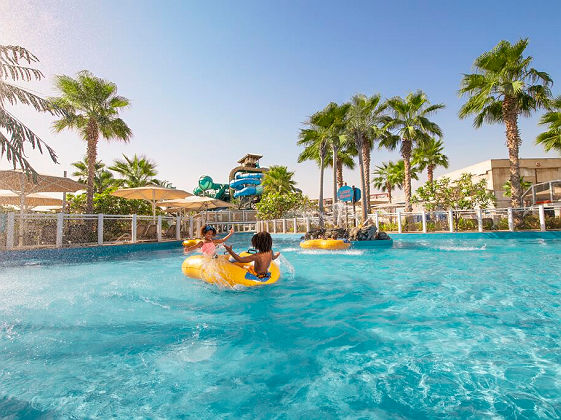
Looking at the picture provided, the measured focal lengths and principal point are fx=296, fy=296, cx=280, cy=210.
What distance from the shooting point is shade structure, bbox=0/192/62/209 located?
50.2 ft

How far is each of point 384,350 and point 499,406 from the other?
3.89ft

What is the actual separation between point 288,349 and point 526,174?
106ft

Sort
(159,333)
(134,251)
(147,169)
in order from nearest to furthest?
(159,333) < (134,251) < (147,169)

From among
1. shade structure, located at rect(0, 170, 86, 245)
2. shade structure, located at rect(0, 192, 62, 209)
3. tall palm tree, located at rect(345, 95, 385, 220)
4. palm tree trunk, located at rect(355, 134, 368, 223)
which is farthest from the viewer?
tall palm tree, located at rect(345, 95, 385, 220)

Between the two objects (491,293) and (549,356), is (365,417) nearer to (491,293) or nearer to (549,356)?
(549,356)

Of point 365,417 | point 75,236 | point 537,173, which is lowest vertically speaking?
point 365,417

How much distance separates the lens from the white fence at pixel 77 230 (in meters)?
11.8

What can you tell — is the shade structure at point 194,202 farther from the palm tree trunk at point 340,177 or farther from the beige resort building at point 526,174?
the beige resort building at point 526,174

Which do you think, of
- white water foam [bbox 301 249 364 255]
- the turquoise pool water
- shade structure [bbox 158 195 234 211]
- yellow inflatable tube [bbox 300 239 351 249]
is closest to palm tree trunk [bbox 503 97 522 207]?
white water foam [bbox 301 249 364 255]

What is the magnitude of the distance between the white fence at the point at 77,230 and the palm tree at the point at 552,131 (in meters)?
25.5

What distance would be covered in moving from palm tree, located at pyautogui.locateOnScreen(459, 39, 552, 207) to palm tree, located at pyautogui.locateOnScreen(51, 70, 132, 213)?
20628mm

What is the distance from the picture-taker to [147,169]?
29.0 m

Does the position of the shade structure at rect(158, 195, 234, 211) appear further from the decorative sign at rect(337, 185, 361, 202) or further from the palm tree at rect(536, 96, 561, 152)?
the palm tree at rect(536, 96, 561, 152)

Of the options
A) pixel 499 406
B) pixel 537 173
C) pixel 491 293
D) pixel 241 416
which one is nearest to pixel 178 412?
pixel 241 416
